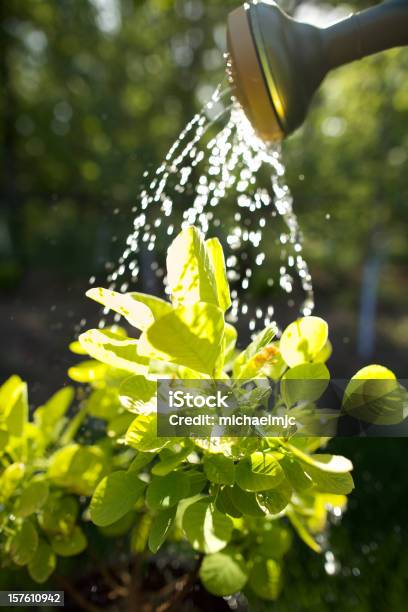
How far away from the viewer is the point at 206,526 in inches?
20.7

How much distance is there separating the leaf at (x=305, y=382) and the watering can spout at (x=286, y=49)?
0.35 m

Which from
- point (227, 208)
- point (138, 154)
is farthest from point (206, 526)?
point (138, 154)

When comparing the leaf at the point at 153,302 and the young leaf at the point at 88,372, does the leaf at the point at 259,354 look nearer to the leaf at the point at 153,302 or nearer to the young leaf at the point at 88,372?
the leaf at the point at 153,302

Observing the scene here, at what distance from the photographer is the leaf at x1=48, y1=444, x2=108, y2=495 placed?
67 centimetres

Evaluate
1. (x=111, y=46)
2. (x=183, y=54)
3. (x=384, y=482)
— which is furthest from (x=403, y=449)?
(x=111, y=46)

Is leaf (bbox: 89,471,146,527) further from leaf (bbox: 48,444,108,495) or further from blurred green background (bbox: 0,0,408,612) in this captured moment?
blurred green background (bbox: 0,0,408,612)

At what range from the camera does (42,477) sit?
0.68m

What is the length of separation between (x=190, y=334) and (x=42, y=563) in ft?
1.43

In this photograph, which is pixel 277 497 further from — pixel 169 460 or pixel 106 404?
pixel 106 404

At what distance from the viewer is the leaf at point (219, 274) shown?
1.74 ft

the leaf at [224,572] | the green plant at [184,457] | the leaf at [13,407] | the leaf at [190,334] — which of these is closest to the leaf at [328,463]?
the green plant at [184,457]

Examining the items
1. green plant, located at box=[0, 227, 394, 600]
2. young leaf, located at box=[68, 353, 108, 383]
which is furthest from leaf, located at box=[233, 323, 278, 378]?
young leaf, located at box=[68, 353, 108, 383]

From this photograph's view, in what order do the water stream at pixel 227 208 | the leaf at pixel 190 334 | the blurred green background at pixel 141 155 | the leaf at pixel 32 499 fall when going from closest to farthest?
the leaf at pixel 190 334 → the leaf at pixel 32 499 → the water stream at pixel 227 208 → the blurred green background at pixel 141 155

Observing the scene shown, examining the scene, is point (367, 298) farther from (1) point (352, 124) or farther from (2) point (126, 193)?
(2) point (126, 193)
